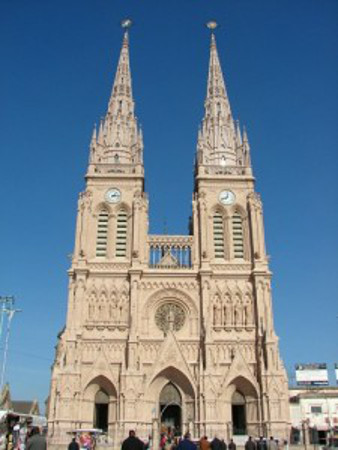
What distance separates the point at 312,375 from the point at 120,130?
34978mm

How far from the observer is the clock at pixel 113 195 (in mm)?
49562

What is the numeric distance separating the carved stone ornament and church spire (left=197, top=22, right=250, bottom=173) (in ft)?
51.5

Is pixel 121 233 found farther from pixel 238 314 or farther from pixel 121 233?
pixel 238 314

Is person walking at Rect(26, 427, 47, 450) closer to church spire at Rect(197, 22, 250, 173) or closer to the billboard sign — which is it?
church spire at Rect(197, 22, 250, 173)

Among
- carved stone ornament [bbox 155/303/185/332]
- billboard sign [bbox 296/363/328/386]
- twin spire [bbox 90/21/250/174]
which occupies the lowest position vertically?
billboard sign [bbox 296/363/328/386]

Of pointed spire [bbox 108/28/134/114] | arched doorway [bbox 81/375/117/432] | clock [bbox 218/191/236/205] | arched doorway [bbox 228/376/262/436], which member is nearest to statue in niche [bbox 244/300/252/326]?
arched doorway [bbox 228/376/262/436]

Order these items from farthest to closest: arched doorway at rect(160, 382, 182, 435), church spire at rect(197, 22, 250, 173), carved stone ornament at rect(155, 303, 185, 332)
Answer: church spire at rect(197, 22, 250, 173) → carved stone ornament at rect(155, 303, 185, 332) → arched doorway at rect(160, 382, 182, 435)

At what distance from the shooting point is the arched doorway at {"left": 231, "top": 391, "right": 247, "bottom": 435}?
41375 millimetres

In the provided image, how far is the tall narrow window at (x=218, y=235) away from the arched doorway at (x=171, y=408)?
1310cm

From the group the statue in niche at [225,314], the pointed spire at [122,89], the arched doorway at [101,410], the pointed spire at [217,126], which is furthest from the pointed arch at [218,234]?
the pointed spire at [122,89]

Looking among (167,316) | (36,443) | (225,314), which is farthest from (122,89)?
(36,443)

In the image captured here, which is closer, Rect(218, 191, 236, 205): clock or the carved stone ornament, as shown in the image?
the carved stone ornament

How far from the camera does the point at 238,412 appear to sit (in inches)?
1665

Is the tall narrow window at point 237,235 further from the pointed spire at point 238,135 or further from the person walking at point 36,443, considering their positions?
the person walking at point 36,443
